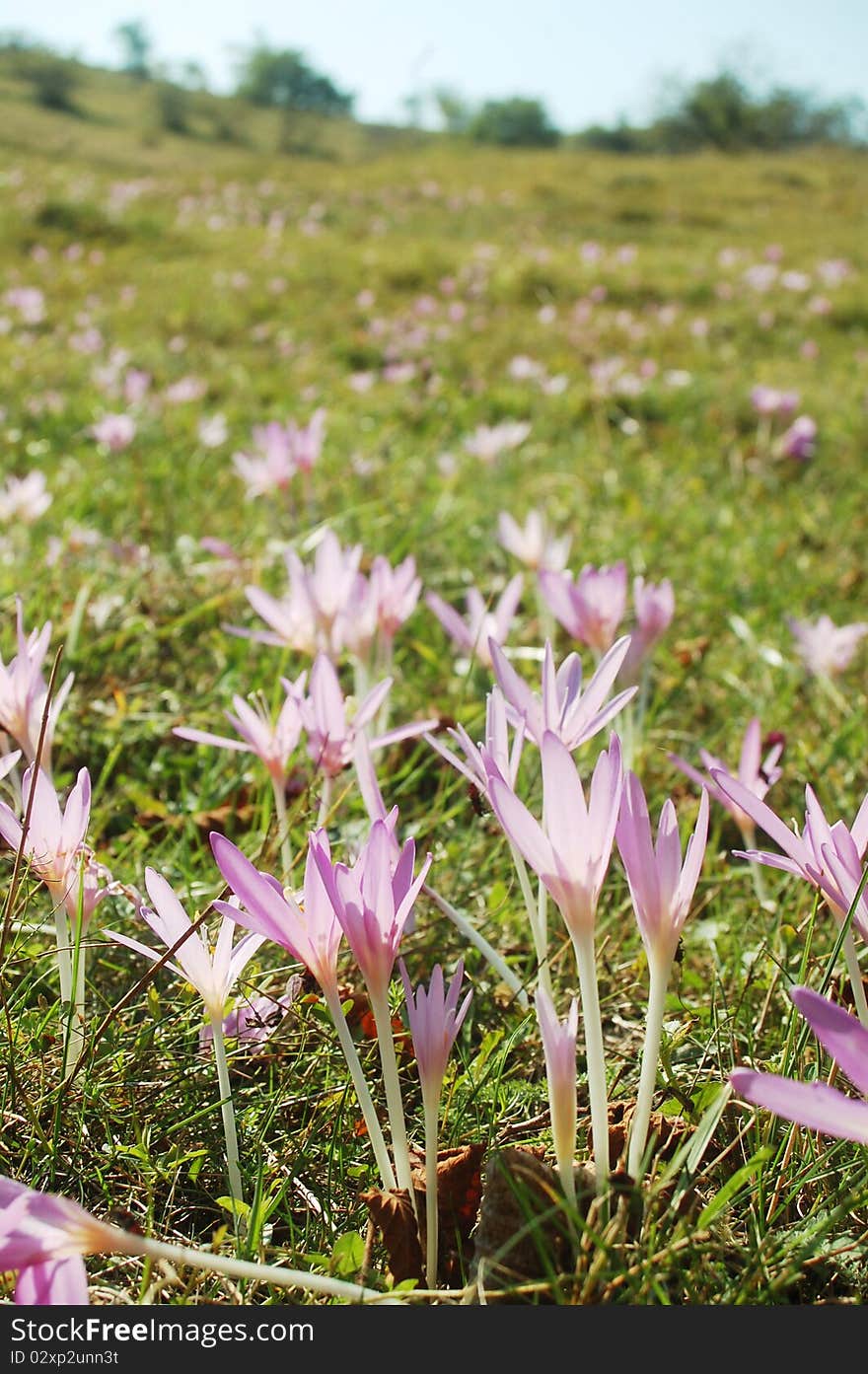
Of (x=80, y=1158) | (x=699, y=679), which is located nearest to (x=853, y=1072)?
(x=80, y=1158)

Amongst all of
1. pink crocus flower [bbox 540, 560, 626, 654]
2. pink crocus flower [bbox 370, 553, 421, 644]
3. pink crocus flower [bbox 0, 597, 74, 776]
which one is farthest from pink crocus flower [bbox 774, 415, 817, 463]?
pink crocus flower [bbox 0, 597, 74, 776]

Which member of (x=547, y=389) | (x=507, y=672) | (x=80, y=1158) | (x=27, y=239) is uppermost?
(x=27, y=239)

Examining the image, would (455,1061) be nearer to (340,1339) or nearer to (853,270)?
(340,1339)

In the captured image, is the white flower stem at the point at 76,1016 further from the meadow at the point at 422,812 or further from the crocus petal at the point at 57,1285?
the crocus petal at the point at 57,1285

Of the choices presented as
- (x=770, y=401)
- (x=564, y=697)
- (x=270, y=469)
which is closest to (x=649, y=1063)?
(x=564, y=697)

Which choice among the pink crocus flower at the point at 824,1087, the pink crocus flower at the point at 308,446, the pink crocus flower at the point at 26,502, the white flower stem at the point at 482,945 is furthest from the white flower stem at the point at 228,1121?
the pink crocus flower at the point at 308,446

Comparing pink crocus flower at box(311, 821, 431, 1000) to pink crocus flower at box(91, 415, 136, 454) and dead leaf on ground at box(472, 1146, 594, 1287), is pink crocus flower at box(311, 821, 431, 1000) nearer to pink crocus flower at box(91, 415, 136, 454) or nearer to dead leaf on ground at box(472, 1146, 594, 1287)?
dead leaf on ground at box(472, 1146, 594, 1287)
